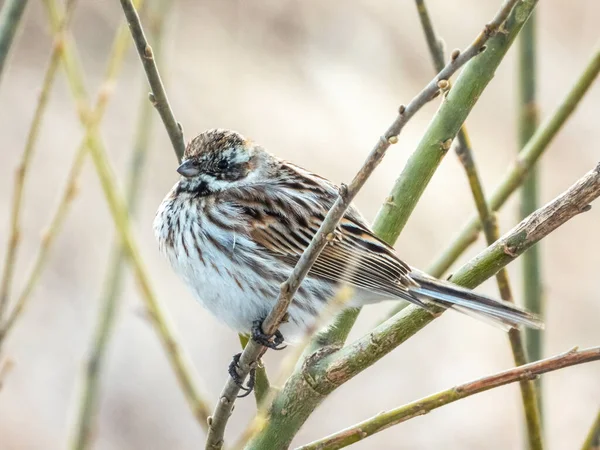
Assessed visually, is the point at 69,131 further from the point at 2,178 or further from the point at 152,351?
the point at 152,351

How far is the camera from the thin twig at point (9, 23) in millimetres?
2629

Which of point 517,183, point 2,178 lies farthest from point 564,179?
point 517,183

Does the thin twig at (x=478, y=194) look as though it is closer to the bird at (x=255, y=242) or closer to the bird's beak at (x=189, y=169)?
the bird at (x=255, y=242)

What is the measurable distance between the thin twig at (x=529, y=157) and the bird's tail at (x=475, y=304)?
0.08 metres

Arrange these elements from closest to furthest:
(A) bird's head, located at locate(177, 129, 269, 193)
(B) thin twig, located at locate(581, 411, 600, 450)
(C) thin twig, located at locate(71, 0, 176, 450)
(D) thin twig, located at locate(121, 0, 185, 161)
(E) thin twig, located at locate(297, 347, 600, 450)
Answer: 1. (E) thin twig, located at locate(297, 347, 600, 450)
2. (D) thin twig, located at locate(121, 0, 185, 161)
3. (B) thin twig, located at locate(581, 411, 600, 450)
4. (C) thin twig, located at locate(71, 0, 176, 450)
5. (A) bird's head, located at locate(177, 129, 269, 193)

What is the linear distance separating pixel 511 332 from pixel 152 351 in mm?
5125

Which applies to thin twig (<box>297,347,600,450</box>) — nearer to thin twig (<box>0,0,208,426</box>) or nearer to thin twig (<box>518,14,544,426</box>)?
thin twig (<box>0,0,208,426</box>)

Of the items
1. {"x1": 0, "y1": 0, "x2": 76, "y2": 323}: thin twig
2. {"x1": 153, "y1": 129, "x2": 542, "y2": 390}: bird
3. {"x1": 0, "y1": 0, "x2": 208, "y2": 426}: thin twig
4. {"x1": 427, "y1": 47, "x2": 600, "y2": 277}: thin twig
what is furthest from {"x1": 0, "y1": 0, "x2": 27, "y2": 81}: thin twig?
{"x1": 427, "y1": 47, "x2": 600, "y2": 277}: thin twig

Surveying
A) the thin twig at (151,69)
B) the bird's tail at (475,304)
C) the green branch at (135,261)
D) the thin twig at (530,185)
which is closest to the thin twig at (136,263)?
the green branch at (135,261)

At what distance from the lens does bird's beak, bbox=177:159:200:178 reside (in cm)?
356

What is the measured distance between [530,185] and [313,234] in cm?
90

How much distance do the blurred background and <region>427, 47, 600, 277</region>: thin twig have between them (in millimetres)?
3684

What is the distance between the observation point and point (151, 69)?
104 inches

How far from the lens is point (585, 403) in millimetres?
7941
